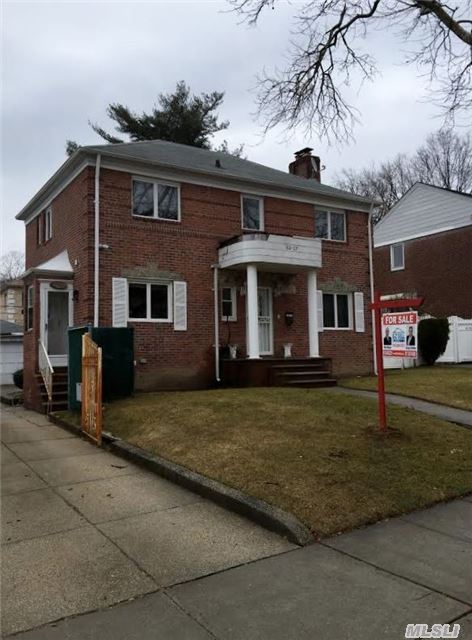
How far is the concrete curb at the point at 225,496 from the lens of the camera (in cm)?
502

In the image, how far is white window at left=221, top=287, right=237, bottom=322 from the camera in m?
16.2

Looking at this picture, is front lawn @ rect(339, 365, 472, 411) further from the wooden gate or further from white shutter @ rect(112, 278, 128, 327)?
the wooden gate

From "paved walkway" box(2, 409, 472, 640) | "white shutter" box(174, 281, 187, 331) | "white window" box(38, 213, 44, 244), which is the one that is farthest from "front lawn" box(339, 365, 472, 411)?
"white window" box(38, 213, 44, 244)

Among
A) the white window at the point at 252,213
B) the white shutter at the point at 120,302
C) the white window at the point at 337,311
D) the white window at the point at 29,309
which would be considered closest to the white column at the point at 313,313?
the white window at the point at 337,311

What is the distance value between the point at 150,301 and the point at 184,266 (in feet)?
4.46

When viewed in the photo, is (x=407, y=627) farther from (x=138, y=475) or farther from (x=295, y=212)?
(x=295, y=212)

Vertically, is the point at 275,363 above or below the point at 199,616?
above

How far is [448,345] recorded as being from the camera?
22391 mm

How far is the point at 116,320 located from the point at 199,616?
11236mm

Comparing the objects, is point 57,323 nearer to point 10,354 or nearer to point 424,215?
point 10,354

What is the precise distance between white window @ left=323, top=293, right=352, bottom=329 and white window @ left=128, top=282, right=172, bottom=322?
5357 millimetres

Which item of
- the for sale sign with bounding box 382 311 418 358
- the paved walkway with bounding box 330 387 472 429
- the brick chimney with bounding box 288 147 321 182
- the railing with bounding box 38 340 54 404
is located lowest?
the paved walkway with bounding box 330 387 472 429

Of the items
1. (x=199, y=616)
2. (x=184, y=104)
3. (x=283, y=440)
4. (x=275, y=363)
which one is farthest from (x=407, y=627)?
(x=184, y=104)

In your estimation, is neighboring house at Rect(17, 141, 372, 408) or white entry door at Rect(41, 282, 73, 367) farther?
white entry door at Rect(41, 282, 73, 367)
